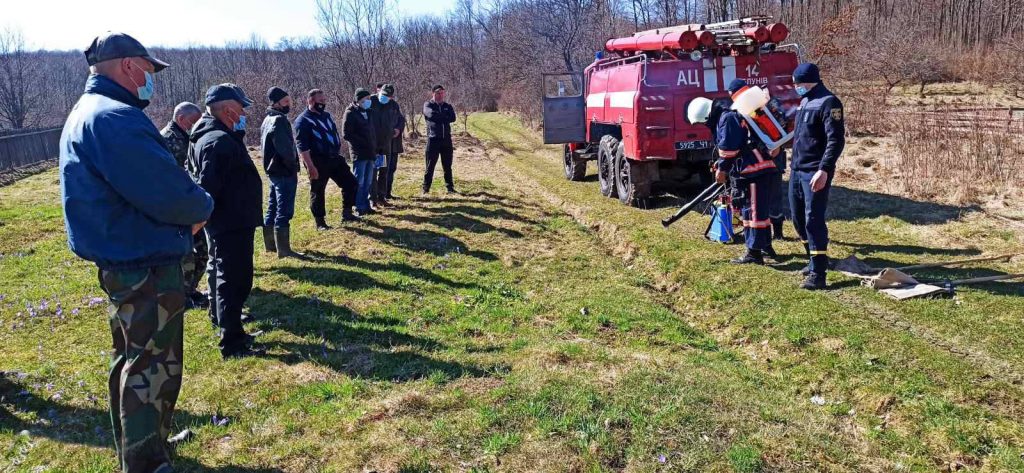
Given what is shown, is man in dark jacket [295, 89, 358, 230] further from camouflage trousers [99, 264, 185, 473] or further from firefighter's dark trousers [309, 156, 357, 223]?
camouflage trousers [99, 264, 185, 473]

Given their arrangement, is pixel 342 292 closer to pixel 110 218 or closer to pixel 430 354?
pixel 430 354

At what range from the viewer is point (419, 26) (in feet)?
220

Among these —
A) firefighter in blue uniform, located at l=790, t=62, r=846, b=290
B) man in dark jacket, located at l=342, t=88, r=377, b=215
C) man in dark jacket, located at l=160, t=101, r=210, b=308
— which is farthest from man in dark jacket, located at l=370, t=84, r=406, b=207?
firefighter in blue uniform, located at l=790, t=62, r=846, b=290

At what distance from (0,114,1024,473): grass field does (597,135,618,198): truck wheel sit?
9.97 ft

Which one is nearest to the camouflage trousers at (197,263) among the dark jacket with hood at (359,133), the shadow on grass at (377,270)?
the shadow on grass at (377,270)

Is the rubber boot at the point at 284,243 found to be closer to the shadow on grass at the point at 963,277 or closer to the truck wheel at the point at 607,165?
the truck wheel at the point at 607,165

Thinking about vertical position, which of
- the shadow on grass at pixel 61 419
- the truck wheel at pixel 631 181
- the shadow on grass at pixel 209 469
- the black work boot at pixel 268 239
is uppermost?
the truck wheel at pixel 631 181

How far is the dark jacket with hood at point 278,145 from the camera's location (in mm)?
7730

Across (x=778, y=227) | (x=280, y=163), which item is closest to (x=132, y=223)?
(x=280, y=163)

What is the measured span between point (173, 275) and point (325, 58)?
21.4 meters

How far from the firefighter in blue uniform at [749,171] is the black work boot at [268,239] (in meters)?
5.32

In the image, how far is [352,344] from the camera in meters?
5.33

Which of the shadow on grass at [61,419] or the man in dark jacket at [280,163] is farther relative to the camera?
the man in dark jacket at [280,163]

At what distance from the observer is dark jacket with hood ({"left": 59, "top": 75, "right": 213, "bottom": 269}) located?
9.49 feet
